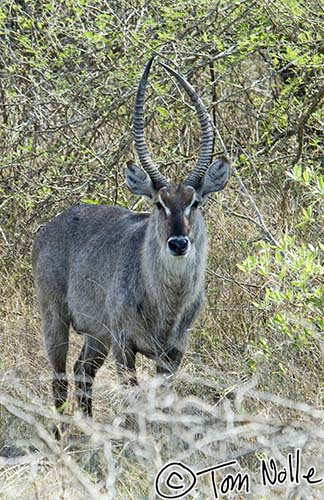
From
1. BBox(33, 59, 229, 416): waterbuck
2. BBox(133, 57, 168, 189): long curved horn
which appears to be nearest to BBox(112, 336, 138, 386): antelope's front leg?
BBox(33, 59, 229, 416): waterbuck

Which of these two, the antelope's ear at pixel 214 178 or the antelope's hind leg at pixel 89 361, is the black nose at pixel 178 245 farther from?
the antelope's hind leg at pixel 89 361

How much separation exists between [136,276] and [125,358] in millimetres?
575

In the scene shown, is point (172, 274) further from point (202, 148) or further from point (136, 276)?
point (202, 148)

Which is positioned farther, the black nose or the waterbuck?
Result: the waterbuck

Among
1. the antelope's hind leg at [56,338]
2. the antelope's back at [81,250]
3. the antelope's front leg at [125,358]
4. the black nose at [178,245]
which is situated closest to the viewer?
the black nose at [178,245]

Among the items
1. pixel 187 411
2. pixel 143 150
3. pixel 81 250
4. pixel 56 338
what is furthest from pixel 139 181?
pixel 187 411

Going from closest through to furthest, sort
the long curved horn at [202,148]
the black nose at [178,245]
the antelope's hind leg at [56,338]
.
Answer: the black nose at [178,245]
the long curved horn at [202,148]
the antelope's hind leg at [56,338]

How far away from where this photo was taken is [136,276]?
6.48m

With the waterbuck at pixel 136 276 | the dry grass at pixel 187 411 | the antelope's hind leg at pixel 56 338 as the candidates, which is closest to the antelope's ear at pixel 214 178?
the waterbuck at pixel 136 276

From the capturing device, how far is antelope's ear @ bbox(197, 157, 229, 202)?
21.0 feet

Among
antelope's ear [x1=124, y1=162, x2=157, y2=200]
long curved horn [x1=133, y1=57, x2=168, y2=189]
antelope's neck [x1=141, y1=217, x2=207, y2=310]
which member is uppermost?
long curved horn [x1=133, y1=57, x2=168, y2=189]

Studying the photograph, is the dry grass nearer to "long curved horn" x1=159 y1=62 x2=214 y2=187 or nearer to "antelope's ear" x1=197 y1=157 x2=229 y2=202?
"antelope's ear" x1=197 y1=157 x2=229 y2=202

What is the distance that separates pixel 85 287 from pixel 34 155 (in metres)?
1.44

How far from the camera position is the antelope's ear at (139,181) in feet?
21.0
